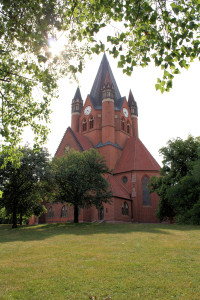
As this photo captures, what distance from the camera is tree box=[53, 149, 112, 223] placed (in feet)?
87.4

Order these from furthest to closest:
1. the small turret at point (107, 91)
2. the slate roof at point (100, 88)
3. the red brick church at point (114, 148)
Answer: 1. the slate roof at point (100, 88)
2. the small turret at point (107, 91)
3. the red brick church at point (114, 148)

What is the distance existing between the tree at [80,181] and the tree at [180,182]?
682 cm

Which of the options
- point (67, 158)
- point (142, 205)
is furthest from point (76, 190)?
point (142, 205)

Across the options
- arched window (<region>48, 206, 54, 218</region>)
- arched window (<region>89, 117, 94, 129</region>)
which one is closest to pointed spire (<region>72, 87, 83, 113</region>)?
arched window (<region>89, 117, 94, 129</region>)

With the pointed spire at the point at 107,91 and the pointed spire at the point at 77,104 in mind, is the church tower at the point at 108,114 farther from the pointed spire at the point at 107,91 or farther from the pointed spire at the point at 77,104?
the pointed spire at the point at 77,104

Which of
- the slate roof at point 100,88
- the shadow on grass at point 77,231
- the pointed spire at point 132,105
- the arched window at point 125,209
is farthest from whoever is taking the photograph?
the pointed spire at point 132,105

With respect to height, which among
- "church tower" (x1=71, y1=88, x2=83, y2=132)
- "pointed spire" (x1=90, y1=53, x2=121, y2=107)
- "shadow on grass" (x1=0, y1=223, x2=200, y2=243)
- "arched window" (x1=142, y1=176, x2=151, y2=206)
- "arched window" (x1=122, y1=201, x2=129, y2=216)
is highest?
"pointed spire" (x1=90, y1=53, x2=121, y2=107)

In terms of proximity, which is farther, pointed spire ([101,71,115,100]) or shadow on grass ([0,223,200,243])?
pointed spire ([101,71,115,100])

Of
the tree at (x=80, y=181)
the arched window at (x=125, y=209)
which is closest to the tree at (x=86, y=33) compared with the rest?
the tree at (x=80, y=181)

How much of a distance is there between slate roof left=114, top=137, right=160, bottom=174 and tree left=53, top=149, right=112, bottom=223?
11.3m

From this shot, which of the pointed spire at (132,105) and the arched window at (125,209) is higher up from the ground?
the pointed spire at (132,105)

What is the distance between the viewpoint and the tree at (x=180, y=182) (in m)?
25.5

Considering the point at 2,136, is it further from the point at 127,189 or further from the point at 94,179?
the point at 127,189

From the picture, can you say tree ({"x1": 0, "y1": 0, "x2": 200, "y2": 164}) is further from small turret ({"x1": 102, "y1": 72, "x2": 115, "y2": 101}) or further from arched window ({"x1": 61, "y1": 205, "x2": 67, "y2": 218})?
small turret ({"x1": 102, "y1": 72, "x2": 115, "y2": 101})
